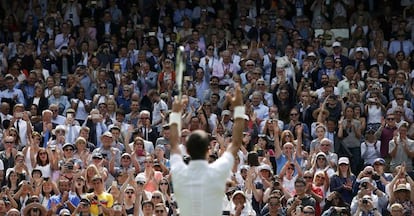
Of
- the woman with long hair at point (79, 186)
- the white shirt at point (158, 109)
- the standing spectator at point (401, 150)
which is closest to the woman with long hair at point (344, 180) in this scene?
the standing spectator at point (401, 150)

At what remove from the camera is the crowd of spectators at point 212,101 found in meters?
19.0

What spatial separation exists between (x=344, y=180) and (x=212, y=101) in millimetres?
4632

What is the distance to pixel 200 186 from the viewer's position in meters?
10.3

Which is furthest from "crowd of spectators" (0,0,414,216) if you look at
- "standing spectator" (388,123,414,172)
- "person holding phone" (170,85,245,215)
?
"person holding phone" (170,85,245,215)

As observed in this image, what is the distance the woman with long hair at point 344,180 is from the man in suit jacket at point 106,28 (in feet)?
31.5

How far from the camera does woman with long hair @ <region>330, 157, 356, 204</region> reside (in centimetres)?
1931

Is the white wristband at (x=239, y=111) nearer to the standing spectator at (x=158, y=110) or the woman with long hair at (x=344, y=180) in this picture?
the woman with long hair at (x=344, y=180)

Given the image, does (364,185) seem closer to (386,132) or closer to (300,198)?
(300,198)

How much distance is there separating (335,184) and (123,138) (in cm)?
461

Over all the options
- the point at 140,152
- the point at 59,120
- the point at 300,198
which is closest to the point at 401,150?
the point at 300,198

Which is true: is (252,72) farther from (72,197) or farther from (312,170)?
(72,197)

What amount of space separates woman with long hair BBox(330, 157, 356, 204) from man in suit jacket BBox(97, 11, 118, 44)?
9.59 m

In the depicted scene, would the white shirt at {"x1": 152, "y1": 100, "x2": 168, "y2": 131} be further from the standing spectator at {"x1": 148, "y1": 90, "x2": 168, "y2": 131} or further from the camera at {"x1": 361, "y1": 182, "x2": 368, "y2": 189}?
the camera at {"x1": 361, "y1": 182, "x2": 368, "y2": 189}

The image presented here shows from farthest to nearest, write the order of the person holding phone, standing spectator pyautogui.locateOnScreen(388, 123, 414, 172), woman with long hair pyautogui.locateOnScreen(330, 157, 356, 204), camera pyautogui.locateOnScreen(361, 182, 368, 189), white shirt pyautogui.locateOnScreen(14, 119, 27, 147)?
1. white shirt pyautogui.locateOnScreen(14, 119, 27, 147)
2. standing spectator pyautogui.locateOnScreen(388, 123, 414, 172)
3. woman with long hair pyautogui.locateOnScreen(330, 157, 356, 204)
4. camera pyautogui.locateOnScreen(361, 182, 368, 189)
5. the person holding phone
